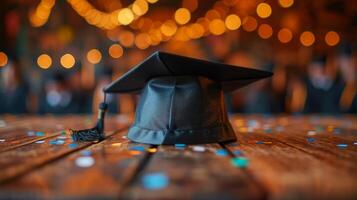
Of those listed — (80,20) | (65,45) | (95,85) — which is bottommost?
(95,85)

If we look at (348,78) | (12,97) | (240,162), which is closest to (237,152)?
(240,162)

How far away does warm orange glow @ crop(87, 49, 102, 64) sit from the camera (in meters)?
4.59

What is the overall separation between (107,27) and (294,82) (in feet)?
9.08

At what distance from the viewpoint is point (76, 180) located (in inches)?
14.1

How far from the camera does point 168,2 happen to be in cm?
418

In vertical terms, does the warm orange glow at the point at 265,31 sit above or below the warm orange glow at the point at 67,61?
above

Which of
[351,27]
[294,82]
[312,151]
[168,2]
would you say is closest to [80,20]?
[168,2]

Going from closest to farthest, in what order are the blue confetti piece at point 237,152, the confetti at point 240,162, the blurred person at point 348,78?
the confetti at point 240,162 < the blue confetti piece at point 237,152 < the blurred person at point 348,78

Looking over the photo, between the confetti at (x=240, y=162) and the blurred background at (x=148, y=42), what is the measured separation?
3.09 meters

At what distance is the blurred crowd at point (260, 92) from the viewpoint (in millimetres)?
3066

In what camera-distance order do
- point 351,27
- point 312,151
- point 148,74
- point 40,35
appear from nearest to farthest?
point 312,151, point 148,74, point 351,27, point 40,35

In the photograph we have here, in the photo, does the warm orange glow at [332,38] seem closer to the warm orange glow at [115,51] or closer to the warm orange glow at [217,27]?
the warm orange glow at [217,27]

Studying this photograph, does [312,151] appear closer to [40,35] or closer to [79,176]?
[79,176]

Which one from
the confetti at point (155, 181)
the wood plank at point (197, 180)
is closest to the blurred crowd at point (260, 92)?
the wood plank at point (197, 180)
